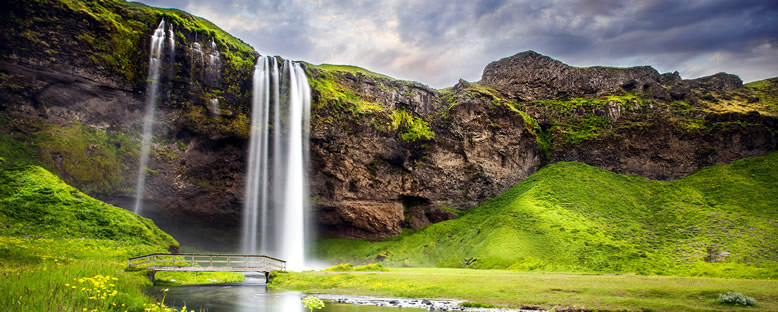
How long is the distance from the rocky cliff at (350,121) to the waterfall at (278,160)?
1.84 m

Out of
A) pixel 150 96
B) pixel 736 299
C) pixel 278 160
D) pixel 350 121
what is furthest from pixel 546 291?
pixel 150 96

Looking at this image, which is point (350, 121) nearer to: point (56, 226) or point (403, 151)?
point (403, 151)

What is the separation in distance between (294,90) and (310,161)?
33.7ft

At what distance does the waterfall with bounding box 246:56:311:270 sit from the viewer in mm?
52031

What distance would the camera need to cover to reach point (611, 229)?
50.7 metres

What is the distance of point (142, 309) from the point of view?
37.7 feet

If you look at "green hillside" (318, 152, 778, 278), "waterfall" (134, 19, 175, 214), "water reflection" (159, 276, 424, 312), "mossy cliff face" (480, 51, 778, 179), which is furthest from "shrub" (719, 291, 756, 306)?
"mossy cliff face" (480, 51, 778, 179)

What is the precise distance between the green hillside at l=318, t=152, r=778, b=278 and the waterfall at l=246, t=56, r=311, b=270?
38.7 ft

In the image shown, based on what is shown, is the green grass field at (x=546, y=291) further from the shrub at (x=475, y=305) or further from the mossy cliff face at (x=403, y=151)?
the mossy cliff face at (x=403, y=151)

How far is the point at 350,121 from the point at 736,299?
158ft

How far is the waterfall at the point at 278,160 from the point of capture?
2048 inches

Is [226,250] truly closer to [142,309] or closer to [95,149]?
[95,149]

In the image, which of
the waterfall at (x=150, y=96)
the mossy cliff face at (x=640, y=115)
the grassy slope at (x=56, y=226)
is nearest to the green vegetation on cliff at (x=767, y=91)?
the mossy cliff face at (x=640, y=115)

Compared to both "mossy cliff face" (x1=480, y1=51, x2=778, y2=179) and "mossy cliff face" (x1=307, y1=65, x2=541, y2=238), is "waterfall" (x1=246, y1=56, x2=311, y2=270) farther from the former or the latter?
"mossy cliff face" (x1=480, y1=51, x2=778, y2=179)
